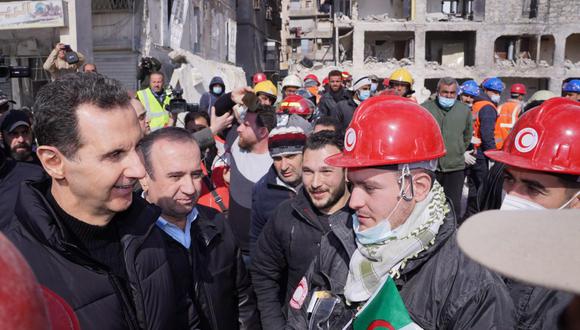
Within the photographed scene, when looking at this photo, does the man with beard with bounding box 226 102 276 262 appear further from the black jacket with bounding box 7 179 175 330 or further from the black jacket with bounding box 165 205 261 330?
the black jacket with bounding box 7 179 175 330

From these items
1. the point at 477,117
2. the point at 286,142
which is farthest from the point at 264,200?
the point at 477,117

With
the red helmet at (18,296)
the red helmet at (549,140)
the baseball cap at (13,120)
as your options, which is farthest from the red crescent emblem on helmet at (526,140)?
the baseball cap at (13,120)

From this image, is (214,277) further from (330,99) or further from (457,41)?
(457,41)

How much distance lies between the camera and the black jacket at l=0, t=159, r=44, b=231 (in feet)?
10.5

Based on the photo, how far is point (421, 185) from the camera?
2.15 meters

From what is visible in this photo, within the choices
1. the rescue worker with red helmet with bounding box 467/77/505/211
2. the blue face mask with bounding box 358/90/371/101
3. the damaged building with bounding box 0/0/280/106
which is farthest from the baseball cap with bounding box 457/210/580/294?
the blue face mask with bounding box 358/90/371/101

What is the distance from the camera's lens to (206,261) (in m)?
2.71

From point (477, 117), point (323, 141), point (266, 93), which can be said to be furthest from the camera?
point (477, 117)

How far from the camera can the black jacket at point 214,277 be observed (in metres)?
2.58

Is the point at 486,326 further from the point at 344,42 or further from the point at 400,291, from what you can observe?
the point at 344,42

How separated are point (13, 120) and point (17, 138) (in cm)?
20

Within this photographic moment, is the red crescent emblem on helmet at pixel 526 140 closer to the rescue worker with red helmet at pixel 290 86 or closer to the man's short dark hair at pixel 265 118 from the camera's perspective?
the man's short dark hair at pixel 265 118

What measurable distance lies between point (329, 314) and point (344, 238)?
36cm

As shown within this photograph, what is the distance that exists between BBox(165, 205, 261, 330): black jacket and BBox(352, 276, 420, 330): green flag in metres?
1.08
